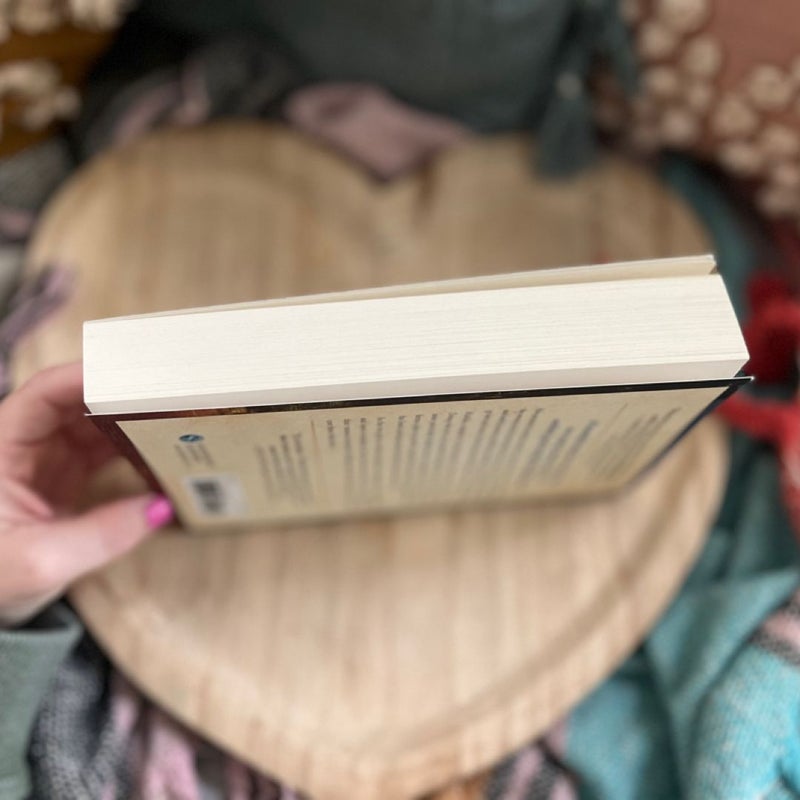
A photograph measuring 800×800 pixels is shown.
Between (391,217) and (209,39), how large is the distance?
0.24 metres

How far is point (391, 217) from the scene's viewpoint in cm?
67

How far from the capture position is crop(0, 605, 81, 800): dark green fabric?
0.51 meters

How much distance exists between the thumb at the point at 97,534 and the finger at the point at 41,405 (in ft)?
0.18

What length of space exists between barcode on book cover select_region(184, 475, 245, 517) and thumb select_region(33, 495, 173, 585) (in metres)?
0.02

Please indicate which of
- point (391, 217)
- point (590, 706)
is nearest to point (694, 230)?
point (391, 217)

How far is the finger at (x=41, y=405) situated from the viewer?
468mm

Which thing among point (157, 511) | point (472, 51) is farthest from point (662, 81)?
point (157, 511)

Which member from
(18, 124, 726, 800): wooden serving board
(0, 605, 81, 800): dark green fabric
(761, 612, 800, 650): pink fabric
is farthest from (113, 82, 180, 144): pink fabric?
(761, 612, 800, 650): pink fabric

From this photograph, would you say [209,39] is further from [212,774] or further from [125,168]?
[212,774]

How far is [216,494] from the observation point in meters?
0.53

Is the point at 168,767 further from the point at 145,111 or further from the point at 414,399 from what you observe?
the point at 145,111

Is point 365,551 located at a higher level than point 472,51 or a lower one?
lower

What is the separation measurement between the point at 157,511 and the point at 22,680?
12 centimetres

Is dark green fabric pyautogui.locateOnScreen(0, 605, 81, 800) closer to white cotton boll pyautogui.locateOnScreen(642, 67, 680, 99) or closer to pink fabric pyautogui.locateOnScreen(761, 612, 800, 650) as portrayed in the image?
pink fabric pyautogui.locateOnScreen(761, 612, 800, 650)
